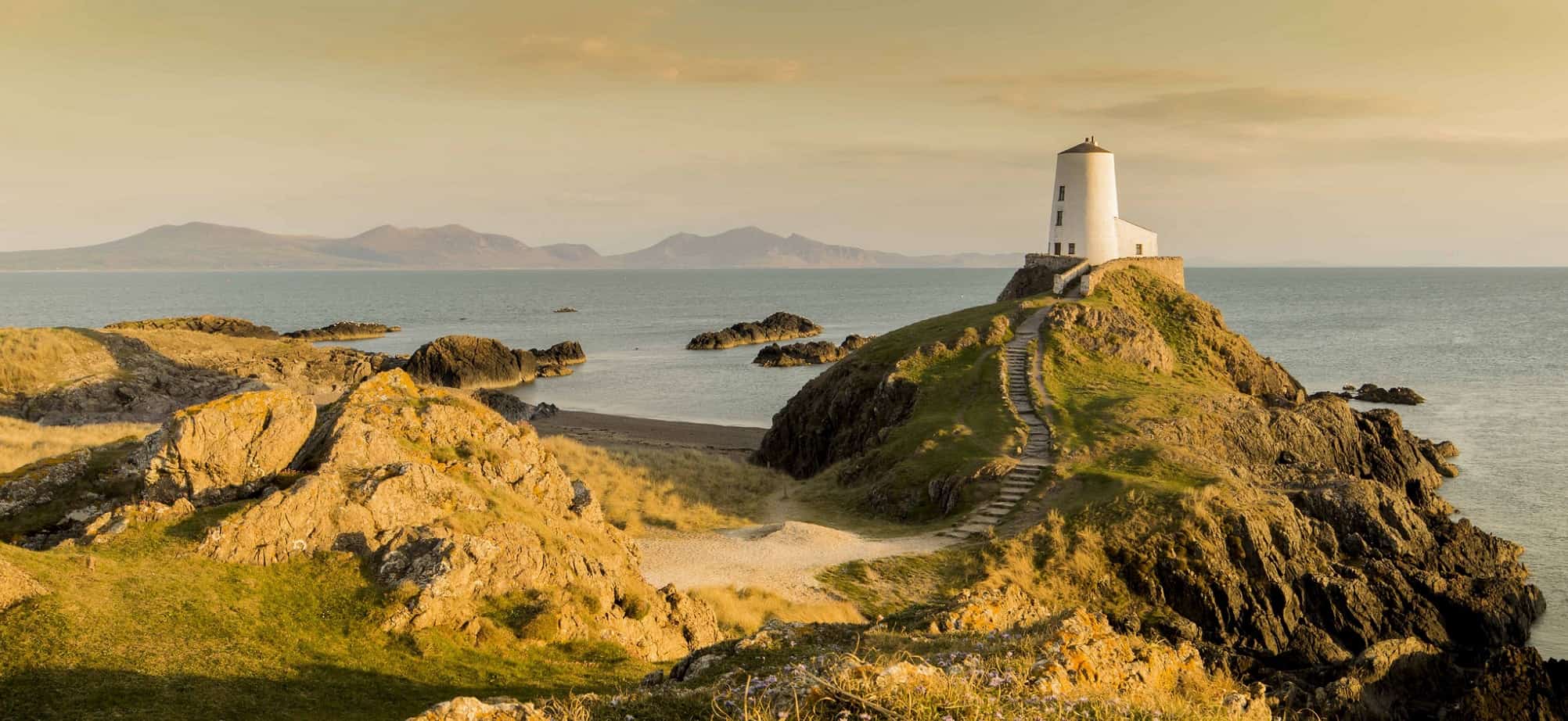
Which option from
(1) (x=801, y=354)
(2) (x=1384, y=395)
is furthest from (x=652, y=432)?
(2) (x=1384, y=395)

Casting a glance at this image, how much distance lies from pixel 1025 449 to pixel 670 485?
13.6 meters

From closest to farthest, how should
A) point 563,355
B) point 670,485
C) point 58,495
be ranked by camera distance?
Answer: 1. point 58,495
2. point 670,485
3. point 563,355

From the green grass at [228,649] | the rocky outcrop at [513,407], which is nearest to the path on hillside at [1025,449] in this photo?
the green grass at [228,649]

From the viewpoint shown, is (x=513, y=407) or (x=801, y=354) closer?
(x=513, y=407)

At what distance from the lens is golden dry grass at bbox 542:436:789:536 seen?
33.3 m

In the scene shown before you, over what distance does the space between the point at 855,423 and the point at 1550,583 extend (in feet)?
86.6

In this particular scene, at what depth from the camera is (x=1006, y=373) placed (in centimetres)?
4628

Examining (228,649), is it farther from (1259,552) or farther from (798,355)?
(798,355)

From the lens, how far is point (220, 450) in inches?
744

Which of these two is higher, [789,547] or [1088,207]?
[1088,207]

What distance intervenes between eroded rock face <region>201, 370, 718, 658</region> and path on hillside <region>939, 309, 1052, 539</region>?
1281cm

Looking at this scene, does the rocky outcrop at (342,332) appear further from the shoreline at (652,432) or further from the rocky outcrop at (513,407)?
the shoreline at (652,432)

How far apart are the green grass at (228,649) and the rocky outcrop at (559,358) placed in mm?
75993

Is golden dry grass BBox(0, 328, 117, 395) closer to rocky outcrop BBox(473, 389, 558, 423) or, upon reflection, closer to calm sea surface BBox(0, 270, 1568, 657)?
rocky outcrop BBox(473, 389, 558, 423)
